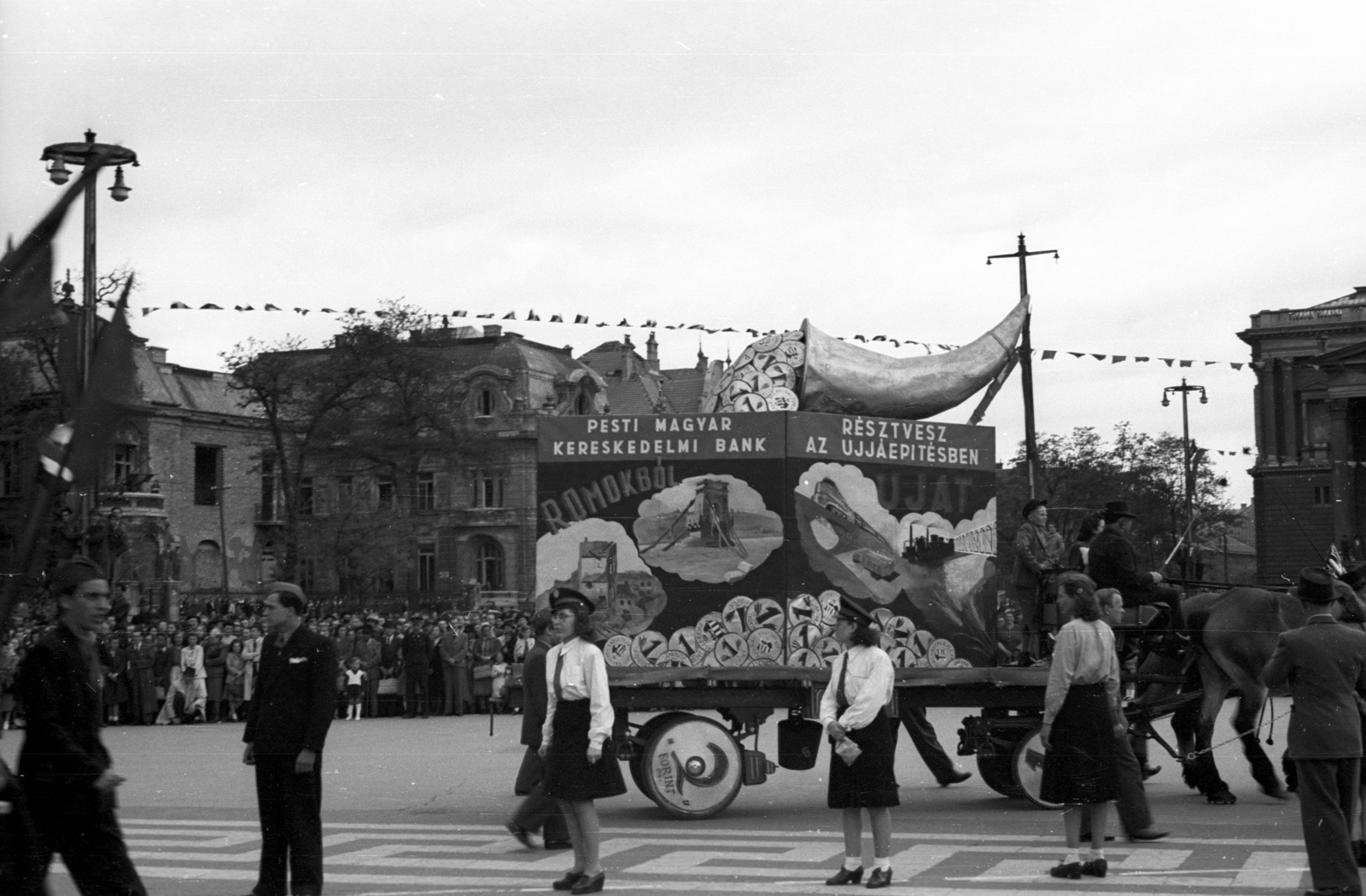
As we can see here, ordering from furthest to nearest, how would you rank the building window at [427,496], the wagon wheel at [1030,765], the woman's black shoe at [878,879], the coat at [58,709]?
the building window at [427,496] < the wagon wheel at [1030,765] < the woman's black shoe at [878,879] < the coat at [58,709]

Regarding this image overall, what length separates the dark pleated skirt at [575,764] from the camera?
387 inches

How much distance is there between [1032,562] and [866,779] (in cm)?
477

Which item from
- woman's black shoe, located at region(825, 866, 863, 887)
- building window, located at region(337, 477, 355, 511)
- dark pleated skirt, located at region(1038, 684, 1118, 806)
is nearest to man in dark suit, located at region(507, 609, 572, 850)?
woman's black shoe, located at region(825, 866, 863, 887)

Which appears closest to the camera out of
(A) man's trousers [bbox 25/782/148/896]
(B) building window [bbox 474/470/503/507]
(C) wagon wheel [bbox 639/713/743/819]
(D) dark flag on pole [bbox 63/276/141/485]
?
(D) dark flag on pole [bbox 63/276/141/485]

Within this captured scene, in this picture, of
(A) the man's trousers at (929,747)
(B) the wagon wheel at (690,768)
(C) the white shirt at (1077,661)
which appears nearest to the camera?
(C) the white shirt at (1077,661)

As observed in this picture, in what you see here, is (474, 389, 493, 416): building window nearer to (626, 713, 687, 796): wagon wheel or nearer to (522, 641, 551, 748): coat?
(626, 713, 687, 796): wagon wheel

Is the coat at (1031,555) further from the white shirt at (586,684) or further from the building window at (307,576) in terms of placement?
the building window at (307,576)

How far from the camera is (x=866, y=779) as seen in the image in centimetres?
1001

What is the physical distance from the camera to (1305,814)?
9258mm

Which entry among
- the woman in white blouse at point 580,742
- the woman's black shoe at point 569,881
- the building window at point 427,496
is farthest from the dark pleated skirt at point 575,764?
the building window at point 427,496

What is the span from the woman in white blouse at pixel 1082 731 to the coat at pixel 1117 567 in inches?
142

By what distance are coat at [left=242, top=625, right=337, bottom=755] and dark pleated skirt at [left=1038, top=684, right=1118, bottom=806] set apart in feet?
13.5

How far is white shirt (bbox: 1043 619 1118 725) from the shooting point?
10.3 m

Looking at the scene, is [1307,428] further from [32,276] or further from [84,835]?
[32,276]
